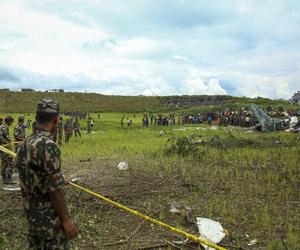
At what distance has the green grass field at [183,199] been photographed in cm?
540

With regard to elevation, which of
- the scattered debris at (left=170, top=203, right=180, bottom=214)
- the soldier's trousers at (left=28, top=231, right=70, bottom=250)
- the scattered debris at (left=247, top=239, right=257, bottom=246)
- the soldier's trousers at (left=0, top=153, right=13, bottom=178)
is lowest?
the scattered debris at (left=247, top=239, right=257, bottom=246)

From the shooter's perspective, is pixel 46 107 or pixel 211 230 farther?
pixel 211 230

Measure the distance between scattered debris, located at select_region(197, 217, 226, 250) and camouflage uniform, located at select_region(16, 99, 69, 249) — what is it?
2869 mm

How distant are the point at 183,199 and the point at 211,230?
1751 mm

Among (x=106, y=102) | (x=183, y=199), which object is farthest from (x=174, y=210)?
(x=106, y=102)

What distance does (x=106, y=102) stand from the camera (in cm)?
7062

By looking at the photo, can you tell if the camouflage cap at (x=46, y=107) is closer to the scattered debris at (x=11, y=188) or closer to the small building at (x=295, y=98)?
the scattered debris at (x=11, y=188)

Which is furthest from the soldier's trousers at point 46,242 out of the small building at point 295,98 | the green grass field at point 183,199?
the small building at point 295,98

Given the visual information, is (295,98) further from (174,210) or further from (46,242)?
(46,242)

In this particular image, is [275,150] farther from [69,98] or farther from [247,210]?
[69,98]

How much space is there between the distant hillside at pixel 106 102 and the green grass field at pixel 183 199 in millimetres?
49550

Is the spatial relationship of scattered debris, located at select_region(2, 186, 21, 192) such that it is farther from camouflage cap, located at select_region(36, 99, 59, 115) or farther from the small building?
the small building

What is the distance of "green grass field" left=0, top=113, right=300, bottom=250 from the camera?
5402 millimetres

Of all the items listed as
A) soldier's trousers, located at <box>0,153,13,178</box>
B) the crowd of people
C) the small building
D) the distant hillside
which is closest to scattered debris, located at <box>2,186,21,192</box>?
soldier's trousers, located at <box>0,153,13,178</box>
